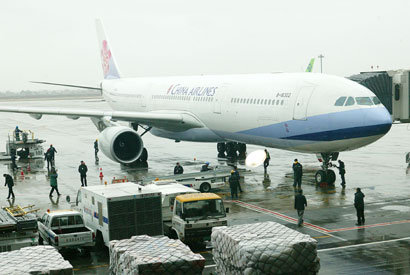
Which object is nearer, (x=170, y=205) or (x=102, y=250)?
(x=102, y=250)

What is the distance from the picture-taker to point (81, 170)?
28.3m

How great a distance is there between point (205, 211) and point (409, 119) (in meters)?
13.7

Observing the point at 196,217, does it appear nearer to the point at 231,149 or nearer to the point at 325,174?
the point at 325,174

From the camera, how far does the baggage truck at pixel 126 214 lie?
55.1 feet

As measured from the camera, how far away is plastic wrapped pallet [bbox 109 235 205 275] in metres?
11.8

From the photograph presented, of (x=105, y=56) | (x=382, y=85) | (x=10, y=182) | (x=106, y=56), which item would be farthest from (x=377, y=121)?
(x=105, y=56)

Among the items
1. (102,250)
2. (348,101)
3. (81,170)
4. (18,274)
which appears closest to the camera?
(18,274)

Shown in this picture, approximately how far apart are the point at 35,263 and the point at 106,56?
3903cm

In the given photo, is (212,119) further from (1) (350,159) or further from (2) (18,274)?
(2) (18,274)

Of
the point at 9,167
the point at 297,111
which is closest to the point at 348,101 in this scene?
the point at 297,111

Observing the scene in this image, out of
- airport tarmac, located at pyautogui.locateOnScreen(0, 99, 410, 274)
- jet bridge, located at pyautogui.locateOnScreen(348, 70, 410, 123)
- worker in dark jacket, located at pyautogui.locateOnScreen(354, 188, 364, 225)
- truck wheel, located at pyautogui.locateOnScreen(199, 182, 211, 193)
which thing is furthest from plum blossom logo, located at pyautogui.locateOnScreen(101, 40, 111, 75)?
worker in dark jacket, located at pyautogui.locateOnScreen(354, 188, 364, 225)

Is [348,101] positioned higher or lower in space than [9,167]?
higher

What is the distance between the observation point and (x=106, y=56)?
4928 centimetres

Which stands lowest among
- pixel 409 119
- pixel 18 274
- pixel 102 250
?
pixel 102 250
